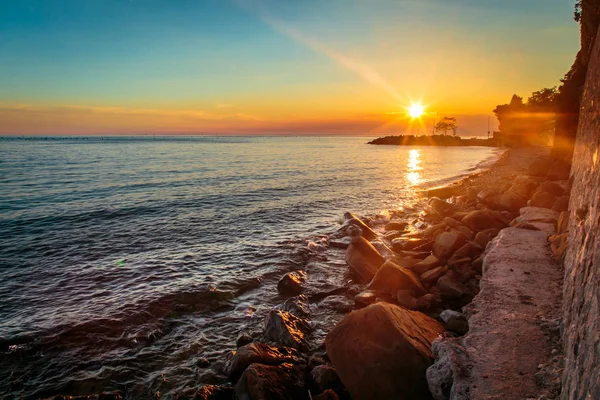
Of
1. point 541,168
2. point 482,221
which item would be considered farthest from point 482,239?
point 541,168

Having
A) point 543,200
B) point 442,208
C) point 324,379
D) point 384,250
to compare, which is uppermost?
point 543,200

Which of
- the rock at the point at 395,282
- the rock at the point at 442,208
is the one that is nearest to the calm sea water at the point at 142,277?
the rock at the point at 395,282

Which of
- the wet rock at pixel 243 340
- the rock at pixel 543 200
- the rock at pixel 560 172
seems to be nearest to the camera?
the wet rock at pixel 243 340

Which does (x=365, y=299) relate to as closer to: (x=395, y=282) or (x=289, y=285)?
(x=395, y=282)

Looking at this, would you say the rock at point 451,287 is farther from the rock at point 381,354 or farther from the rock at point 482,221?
the rock at point 482,221

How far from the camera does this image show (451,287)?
8875mm

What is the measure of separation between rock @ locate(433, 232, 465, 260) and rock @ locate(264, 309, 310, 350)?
5.43 metres

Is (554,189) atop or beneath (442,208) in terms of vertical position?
atop

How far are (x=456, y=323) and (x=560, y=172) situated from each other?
18198 mm

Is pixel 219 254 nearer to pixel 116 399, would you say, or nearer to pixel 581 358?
pixel 116 399

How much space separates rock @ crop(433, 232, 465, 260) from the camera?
11.0 meters

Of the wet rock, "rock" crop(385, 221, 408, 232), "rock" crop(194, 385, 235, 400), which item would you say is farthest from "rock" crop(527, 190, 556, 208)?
"rock" crop(194, 385, 235, 400)

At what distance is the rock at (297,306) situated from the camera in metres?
9.01

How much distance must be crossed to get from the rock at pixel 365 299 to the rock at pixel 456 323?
→ 215 centimetres
